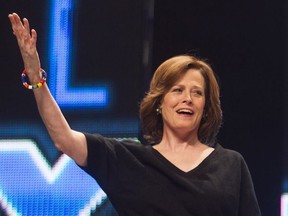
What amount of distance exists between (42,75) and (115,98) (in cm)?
64

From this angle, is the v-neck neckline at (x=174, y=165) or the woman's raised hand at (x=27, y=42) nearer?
the woman's raised hand at (x=27, y=42)

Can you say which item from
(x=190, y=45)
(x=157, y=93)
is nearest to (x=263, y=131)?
(x=190, y=45)

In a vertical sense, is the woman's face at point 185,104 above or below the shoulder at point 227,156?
above

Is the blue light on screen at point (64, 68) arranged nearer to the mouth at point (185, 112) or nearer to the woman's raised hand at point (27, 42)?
the mouth at point (185, 112)

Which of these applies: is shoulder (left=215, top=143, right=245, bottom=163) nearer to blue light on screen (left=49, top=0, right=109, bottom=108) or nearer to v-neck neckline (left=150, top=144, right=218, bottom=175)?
v-neck neckline (left=150, top=144, right=218, bottom=175)

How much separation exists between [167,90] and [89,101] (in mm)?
505

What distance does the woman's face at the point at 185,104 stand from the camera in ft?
5.10

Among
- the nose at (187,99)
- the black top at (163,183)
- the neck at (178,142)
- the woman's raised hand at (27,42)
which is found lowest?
the black top at (163,183)

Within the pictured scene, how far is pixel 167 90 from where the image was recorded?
1.59m

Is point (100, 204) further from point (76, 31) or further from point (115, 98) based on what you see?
point (76, 31)

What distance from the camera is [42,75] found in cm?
141

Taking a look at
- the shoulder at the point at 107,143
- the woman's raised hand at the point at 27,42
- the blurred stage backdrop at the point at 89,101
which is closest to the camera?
the woman's raised hand at the point at 27,42

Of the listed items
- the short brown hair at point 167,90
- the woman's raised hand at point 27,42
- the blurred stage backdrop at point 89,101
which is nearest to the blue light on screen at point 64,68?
the blurred stage backdrop at point 89,101

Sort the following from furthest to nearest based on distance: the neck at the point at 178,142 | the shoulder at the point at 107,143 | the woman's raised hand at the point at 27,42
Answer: the neck at the point at 178,142 < the shoulder at the point at 107,143 < the woman's raised hand at the point at 27,42
